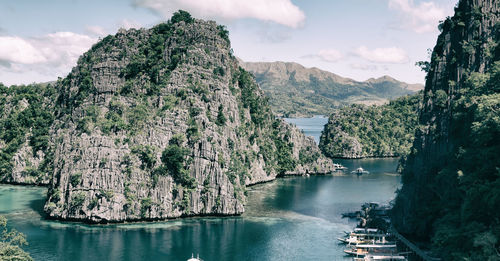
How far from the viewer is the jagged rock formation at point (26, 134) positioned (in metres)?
146

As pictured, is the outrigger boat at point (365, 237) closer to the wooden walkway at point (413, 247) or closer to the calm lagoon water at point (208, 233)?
the wooden walkway at point (413, 247)

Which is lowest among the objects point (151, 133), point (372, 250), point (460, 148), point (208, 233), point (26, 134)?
point (372, 250)

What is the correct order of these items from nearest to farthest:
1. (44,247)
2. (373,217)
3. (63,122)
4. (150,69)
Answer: (44,247) → (373,217) → (150,69) → (63,122)

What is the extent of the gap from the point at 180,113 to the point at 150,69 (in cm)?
2861

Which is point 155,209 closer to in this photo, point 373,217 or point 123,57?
point 373,217

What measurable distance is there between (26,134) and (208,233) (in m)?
88.4

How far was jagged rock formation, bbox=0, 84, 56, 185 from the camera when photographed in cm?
14600

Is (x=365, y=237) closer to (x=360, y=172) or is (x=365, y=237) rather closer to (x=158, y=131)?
(x=158, y=131)

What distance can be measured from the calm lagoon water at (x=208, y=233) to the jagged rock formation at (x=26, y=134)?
1091cm

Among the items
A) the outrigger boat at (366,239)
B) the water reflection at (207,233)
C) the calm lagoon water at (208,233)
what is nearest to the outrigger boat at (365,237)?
the outrigger boat at (366,239)

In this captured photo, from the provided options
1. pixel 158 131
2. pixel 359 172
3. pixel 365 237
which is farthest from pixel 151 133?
pixel 359 172

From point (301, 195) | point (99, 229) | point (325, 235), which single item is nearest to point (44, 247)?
point (99, 229)

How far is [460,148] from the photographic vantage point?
75.6 m

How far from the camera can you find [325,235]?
326 feet
